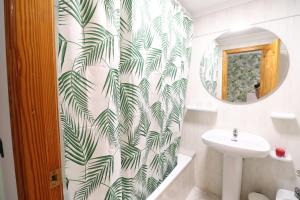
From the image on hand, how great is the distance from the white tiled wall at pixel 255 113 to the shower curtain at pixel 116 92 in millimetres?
507

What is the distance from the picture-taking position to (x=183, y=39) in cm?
150

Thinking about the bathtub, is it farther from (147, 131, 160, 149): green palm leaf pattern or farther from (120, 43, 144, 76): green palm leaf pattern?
(120, 43, 144, 76): green palm leaf pattern

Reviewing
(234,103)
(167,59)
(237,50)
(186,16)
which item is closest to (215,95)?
(234,103)

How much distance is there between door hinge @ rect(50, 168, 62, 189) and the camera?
18.4 inches

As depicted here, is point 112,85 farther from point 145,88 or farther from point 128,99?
point 145,88

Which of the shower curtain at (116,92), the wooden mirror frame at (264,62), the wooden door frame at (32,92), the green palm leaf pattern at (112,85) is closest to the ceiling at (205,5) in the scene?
the shower curtain at (116,92)

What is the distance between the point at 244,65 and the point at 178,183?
138cm

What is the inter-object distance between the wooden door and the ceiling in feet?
1.75

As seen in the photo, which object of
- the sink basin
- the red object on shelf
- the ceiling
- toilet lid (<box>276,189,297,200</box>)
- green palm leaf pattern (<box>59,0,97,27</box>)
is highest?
the ceiling

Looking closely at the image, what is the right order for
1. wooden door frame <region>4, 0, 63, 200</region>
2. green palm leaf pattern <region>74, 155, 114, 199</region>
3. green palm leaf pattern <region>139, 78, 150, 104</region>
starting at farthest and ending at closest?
green palm leaf pattern <region>139, 78, 150, 104</region> → green palm leaf pattern <region>74, 155, 114, 199</region> → wooden door frame <region>4, 0, 63, 200</region>

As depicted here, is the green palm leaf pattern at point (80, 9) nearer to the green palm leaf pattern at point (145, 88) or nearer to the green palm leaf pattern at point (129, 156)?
the green palm leaf pattern at point (145, 88)

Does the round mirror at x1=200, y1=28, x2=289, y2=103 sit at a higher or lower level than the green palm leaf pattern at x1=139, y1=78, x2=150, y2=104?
higher

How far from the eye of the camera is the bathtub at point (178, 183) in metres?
1.23

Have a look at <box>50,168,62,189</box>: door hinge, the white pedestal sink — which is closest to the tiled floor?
the white pedestal sink
